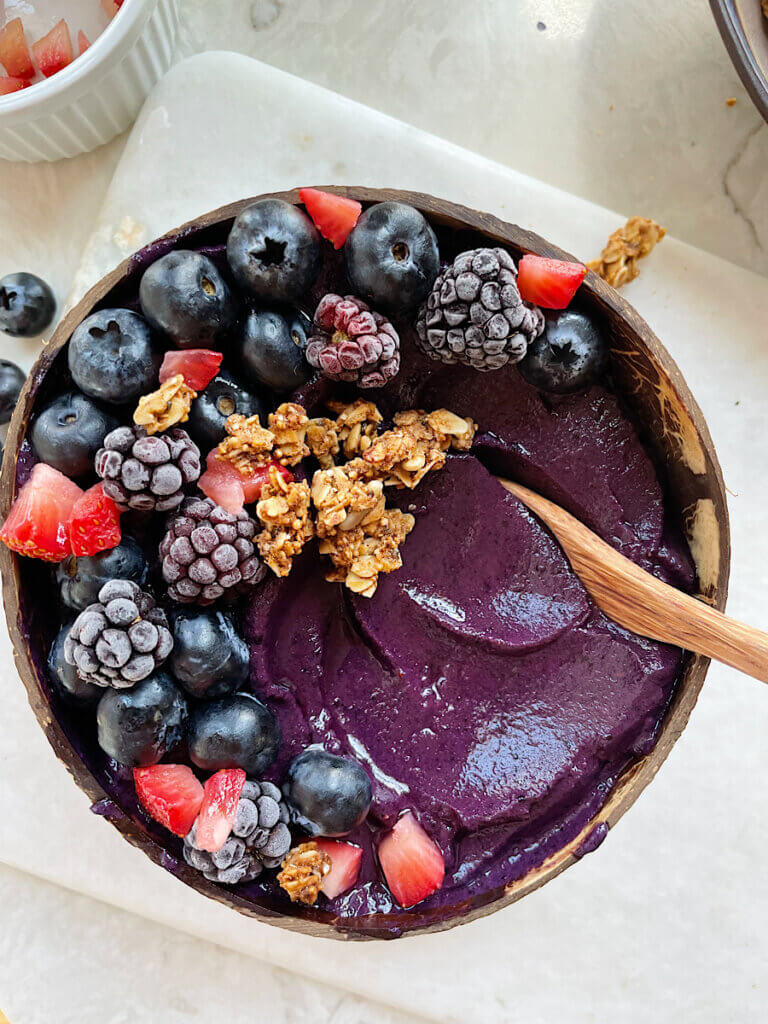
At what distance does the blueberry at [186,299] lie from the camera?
1.49 metres

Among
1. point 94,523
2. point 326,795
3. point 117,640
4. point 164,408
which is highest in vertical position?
point 164,408

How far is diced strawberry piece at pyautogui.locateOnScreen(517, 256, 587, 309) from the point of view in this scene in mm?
1574

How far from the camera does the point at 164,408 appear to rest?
1471mm

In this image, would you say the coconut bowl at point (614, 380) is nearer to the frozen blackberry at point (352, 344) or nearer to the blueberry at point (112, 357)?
the blueberry at point (112, 357)

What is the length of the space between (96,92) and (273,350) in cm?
97

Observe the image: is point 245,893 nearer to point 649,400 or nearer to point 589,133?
point 649,400

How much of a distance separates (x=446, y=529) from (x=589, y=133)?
1.19m

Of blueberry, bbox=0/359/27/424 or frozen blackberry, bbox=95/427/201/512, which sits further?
blueberry, bbox=0/359/27/424

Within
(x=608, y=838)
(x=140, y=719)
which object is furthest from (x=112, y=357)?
(x=608, y=838)

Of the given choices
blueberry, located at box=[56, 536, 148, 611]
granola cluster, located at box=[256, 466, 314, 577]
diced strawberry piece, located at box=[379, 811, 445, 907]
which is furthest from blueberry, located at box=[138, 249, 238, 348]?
diced strawberry piece, located at box=[379, 811, 445, 907]

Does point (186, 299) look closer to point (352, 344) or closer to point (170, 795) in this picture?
point (352, 344)

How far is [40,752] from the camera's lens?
2158 millimetres

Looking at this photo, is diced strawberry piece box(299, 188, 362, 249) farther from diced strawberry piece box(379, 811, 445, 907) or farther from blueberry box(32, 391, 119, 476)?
diced strawberry piece box(379, 811, 445, 907)

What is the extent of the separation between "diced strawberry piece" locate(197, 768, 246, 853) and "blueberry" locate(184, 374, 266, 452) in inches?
22.9
